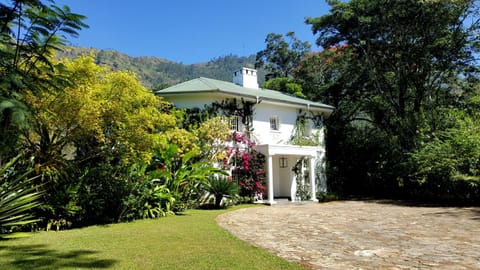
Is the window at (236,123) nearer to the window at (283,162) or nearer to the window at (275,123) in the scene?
the window at (275,123)

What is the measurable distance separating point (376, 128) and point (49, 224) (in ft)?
76.3

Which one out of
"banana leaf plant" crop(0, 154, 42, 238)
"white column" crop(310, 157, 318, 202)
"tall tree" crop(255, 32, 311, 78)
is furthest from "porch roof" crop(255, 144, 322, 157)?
"tall tree" crop(255, 32, 311, 78)

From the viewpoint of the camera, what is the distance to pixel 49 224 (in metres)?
10.6

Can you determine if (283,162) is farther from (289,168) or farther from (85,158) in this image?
(85,158)

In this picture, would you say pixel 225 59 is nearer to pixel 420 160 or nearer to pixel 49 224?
pixel 420 160

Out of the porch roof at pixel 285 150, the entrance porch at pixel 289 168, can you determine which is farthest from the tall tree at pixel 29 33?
the entrance porch at pixel 289 168

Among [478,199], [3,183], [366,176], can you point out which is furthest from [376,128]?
[3,183]

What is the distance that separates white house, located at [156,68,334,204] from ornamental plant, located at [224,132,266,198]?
20.3 inches

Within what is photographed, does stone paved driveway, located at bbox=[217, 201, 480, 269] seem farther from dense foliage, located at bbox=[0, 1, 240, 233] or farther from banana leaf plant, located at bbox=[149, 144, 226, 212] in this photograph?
dense foliage, located at bbox=[0, 1, 240, 233]

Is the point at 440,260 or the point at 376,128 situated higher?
the point at 376,128

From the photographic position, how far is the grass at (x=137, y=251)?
248 inches

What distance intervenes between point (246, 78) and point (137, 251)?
61.6 ft

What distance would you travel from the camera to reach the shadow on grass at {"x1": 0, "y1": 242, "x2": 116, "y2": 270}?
20.4 feet

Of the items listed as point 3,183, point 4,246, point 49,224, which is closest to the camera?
point 4,246
